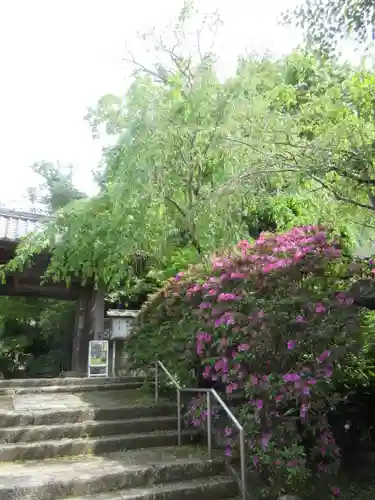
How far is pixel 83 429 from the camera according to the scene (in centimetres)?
601

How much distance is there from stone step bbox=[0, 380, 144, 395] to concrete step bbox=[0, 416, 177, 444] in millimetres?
1965

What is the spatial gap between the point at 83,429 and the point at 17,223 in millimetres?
6924

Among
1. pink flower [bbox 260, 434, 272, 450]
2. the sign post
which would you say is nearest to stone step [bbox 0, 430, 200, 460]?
pink flower [bbox 260, 434, 272, 450]

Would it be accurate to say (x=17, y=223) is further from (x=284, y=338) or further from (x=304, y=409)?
(x=304, y=409)

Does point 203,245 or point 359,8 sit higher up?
point 359,8

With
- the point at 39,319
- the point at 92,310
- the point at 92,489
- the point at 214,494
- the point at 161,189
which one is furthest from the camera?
the point at 39,319

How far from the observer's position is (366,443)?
20.8ft

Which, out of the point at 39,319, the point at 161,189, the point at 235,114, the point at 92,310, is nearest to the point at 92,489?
the point at 161,189

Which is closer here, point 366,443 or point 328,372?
point 328,372

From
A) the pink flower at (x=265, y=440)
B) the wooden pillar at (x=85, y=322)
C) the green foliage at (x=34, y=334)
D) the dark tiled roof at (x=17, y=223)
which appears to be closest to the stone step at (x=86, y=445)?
the pink flower at (x=265, y=440)

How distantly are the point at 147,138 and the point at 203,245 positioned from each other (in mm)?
2073

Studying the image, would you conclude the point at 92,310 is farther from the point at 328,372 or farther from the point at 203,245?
the point at 328,372

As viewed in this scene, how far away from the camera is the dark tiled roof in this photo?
10.8 m

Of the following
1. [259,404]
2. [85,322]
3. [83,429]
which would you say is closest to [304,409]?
[259,404]
